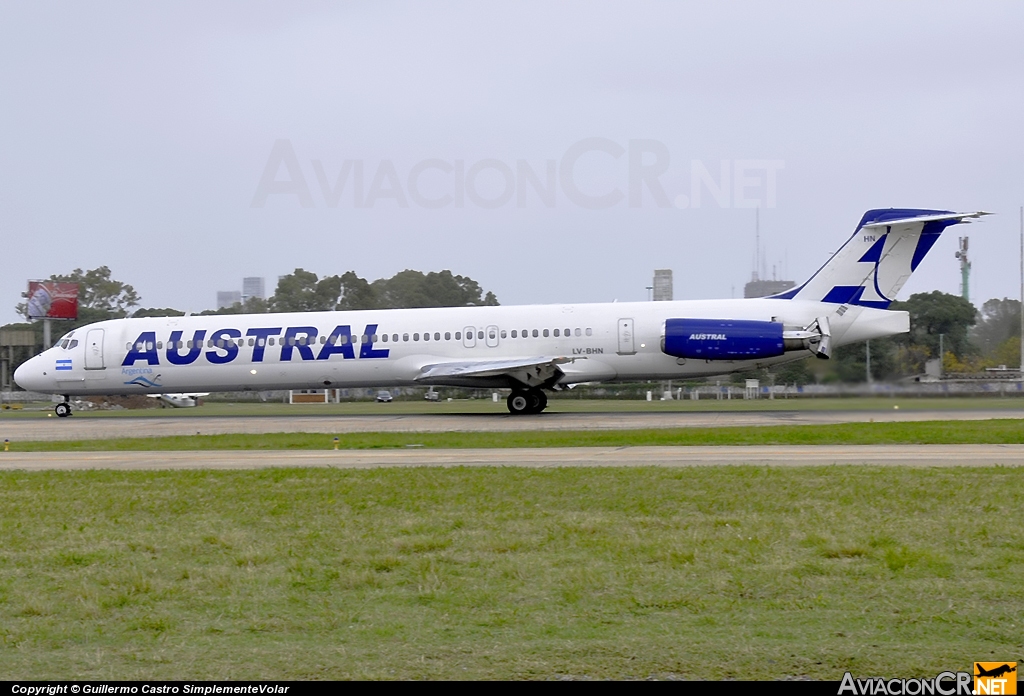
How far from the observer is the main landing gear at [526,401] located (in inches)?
1383

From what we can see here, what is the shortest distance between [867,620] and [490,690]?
315cm

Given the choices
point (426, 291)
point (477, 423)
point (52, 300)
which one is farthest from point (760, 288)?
point (52, 300)

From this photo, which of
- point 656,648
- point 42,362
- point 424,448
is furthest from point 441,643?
point 42,362

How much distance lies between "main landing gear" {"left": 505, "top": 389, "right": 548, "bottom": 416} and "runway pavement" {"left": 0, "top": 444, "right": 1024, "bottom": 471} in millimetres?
12930

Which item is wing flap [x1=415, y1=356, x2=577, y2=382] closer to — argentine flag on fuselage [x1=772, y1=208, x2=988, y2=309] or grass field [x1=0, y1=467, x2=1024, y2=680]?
argentine flag on fuselage [x1=772, y1=208, x2=988, y2=309]

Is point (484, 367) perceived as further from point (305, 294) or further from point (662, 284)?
point (305, 294)

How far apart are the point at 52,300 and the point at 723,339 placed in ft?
189

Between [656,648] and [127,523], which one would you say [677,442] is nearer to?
[127,523]

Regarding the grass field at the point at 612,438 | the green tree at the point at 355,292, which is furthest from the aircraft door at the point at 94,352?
the green tree at the point at 355,292

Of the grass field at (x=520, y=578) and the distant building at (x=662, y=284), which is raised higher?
the distant building at (x=662, y=284)

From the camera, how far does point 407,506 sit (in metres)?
13.4

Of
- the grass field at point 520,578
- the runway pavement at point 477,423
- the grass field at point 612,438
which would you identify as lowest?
the runway pavement at point 477,423

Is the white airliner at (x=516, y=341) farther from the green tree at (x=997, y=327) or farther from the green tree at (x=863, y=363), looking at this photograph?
the green tree at (x=997, y=327)

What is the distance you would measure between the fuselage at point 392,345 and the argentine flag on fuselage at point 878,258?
0.55 m
